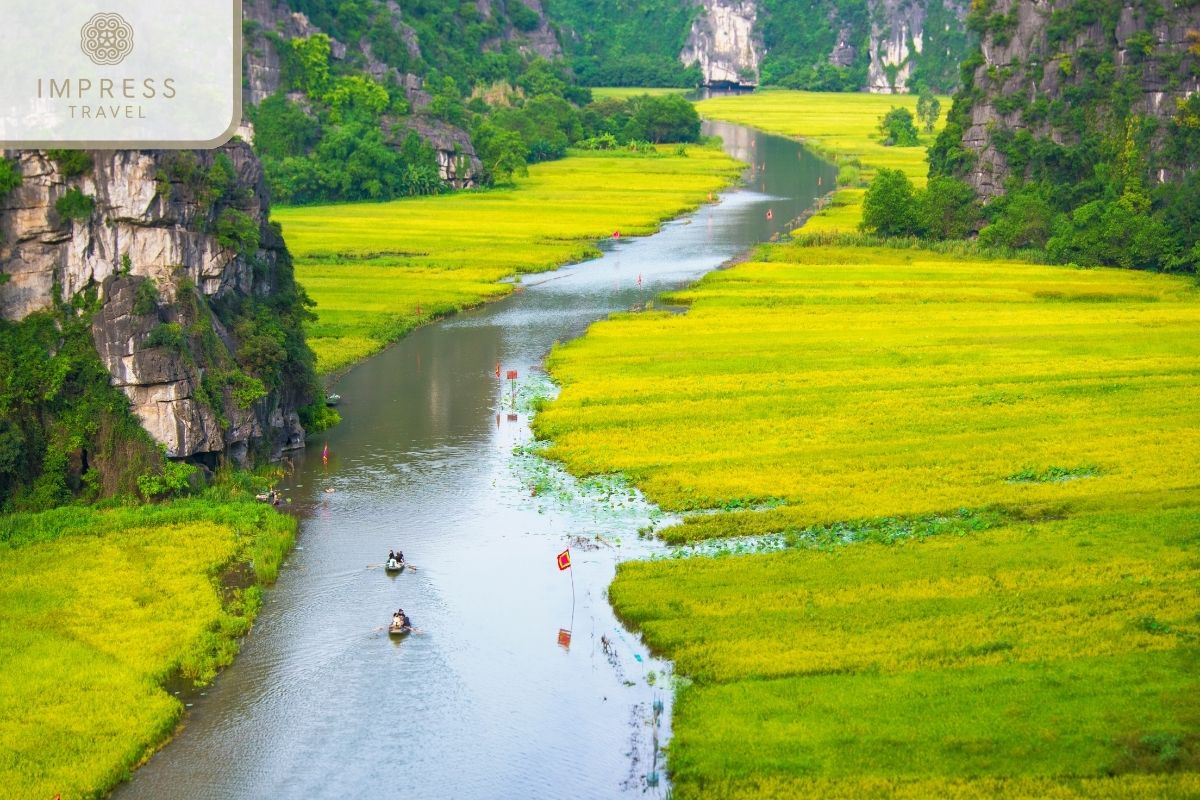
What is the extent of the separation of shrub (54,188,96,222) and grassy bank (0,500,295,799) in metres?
7.76

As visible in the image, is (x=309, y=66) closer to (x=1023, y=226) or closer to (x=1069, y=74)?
(x=1069, y=74)

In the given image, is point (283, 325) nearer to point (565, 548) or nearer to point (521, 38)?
point (565, 548)

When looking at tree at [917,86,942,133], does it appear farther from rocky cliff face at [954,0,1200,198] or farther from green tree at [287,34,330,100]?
green tree at [287,34,330,100]

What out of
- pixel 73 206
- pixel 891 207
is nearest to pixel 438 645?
pixel 73 206

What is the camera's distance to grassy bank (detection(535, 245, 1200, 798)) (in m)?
27.3

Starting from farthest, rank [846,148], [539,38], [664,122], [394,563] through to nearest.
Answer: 1. [539,38]
2. [664,122]
3. [846,148]
4. [394,563]

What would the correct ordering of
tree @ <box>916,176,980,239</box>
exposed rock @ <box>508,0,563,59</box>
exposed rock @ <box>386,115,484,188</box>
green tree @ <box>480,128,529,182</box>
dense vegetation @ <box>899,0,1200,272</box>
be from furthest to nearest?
exposed rock @ <box>508,0,563,59</box> → green tree @ <box>480,128,529,182</box> → exposed rock @ <box>386,115,484,188</box> → tree @ <box>916,176,980,239</box> → dense vegetation @ <box>899,0,1200,272</box>

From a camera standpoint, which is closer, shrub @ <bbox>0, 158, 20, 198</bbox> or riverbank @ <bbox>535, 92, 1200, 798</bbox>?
riverbank @ <bbox>535, 92, 1200, 798</bbox>

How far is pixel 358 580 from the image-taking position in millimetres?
36625

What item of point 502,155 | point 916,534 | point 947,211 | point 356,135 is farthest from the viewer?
point 502,155

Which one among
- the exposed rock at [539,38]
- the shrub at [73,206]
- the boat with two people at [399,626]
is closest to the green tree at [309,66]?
the exposed rock at [539,38]

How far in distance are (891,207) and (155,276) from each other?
6006 centimetres

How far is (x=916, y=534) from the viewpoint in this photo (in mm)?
38688

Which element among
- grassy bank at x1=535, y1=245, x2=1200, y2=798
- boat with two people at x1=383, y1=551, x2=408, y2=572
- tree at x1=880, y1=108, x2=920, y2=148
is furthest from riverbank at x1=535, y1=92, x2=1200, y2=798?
tree at x1=880, y1=108, x2=920, y2=148
